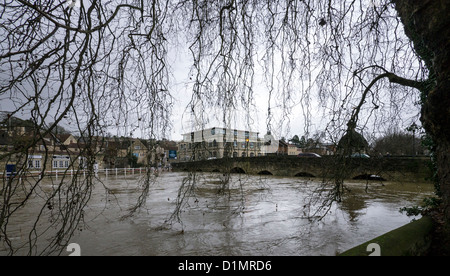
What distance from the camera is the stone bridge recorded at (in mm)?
3316

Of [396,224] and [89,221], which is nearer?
[396,224]

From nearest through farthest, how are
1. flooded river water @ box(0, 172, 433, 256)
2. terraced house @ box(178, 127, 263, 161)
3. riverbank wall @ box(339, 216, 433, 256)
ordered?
riverbank wall @ box(339, 216, 433, 256) → terraced house @ box(178, 127, 263, 161) → flooded river water @ box(0, 172, 433, 256)

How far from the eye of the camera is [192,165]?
9.75 feet

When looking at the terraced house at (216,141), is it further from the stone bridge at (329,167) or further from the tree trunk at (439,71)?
the tree trunk at (439,71)

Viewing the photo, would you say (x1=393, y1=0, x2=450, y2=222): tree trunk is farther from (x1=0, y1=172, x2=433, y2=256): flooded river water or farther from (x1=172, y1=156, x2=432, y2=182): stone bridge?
(x1=0, y1=172, x2=433, y2=256): flooded river water

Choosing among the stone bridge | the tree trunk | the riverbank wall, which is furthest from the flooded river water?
the tree trunk

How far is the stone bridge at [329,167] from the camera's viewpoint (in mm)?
3316

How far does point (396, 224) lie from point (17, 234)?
318 inches

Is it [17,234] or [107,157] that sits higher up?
[107,157]

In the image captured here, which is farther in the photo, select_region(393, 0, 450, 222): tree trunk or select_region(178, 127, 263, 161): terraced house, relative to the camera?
select_region(178, 127, 263, 161): terraced house

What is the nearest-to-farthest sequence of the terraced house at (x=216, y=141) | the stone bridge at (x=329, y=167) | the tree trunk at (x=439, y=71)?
the tree trunk at (x=439, y=71)
the terraced house at (x=216, y=141)
the stone bridge at (x=329, y=167)

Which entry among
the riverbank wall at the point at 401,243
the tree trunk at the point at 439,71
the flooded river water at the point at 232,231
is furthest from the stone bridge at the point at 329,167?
the tree trunk at the point at 439,71
